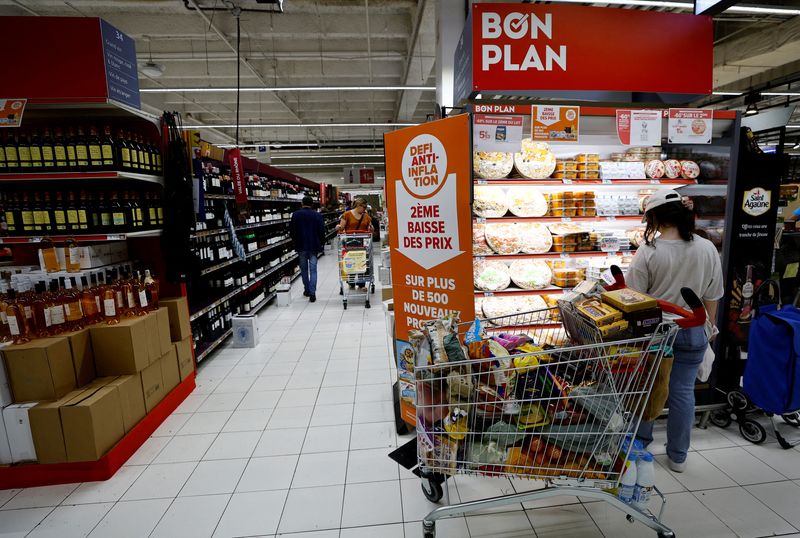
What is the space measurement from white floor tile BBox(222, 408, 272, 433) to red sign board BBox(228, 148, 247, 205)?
329 cm

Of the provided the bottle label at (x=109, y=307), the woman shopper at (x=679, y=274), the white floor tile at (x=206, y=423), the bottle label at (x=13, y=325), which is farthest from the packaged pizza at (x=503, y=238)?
the bottle label at (x=13, y=325)

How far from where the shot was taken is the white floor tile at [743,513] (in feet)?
6.89

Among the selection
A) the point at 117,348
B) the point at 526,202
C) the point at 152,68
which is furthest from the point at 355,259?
the point at 152,68

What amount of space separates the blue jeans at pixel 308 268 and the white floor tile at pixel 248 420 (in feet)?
14.1

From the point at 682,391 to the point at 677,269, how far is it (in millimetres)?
778

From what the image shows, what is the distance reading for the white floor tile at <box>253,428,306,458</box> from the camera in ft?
9.57

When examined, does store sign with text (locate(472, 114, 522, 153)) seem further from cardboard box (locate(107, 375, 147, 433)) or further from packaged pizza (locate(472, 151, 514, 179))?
cardboard box (locate(107, 375, 147, 433))

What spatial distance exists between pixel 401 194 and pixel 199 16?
737 cm

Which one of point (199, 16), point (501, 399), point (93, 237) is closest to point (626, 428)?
point (501, 399)

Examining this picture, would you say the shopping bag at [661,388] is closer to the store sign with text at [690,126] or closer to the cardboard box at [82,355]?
the store sign with text at [690,126]

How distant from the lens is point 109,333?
115 inches

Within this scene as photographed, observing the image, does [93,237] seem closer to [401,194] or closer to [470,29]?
[401,194]

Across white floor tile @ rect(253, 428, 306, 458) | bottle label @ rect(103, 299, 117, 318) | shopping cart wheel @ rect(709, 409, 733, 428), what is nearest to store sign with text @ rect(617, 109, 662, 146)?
shopping cart wheel @ rect(709, 409, 733, 428)

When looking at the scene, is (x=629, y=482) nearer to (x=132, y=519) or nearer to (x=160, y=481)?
(x=132, y=519)
